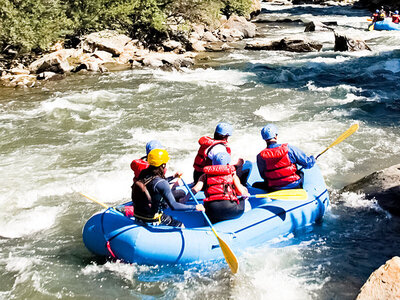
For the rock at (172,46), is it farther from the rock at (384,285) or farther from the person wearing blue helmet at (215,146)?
the rock at (384,285)

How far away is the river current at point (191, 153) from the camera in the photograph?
13.4ft

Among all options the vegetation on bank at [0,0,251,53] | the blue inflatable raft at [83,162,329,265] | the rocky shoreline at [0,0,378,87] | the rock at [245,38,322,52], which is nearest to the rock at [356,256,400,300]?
the blue inflatable raft at [83,162,329,265]

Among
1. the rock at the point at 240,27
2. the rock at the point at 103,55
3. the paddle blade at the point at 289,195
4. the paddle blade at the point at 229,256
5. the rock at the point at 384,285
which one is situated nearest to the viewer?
the rock at the point at 384,285

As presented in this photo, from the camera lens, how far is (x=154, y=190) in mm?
3955

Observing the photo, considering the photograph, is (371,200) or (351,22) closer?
(371,200)

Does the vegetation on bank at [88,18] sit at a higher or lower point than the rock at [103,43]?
higher

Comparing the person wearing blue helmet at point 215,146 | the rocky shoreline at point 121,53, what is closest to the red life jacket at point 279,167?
the person wearing blue helmet at point 215,146

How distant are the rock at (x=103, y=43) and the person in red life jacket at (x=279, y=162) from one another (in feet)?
→ 39.2

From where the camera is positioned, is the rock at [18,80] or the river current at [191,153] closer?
the river current at [191,153]

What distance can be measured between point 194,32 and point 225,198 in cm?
1657

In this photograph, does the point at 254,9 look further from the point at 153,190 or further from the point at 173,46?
the point at 153,190

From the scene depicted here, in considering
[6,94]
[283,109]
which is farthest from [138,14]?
[283,109]

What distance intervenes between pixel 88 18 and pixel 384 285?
15610 mm

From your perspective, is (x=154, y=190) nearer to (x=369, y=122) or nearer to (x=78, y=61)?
(x=369, y=122)
